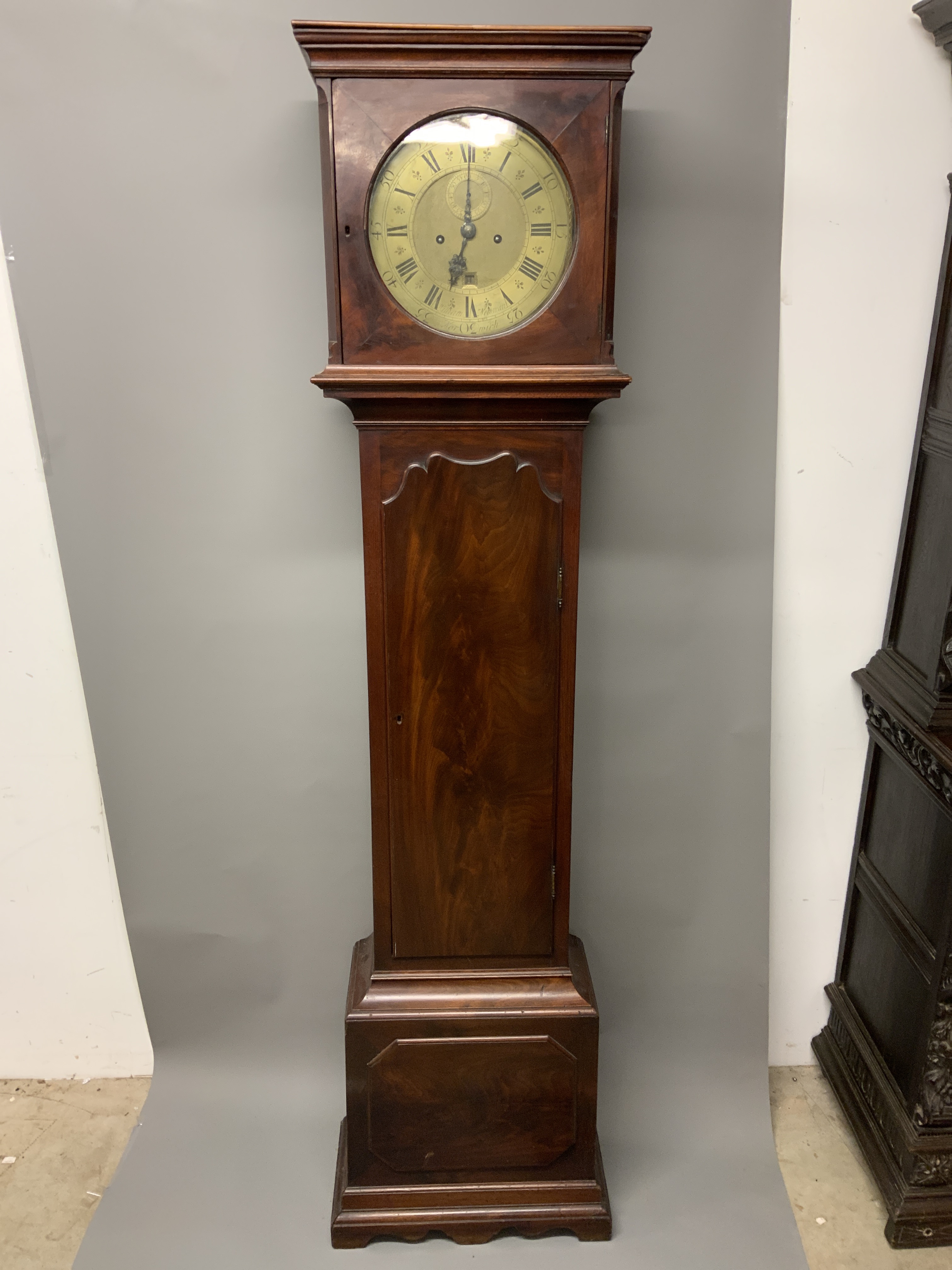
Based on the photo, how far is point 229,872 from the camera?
179cm

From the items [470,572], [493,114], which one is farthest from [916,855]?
[493,114]

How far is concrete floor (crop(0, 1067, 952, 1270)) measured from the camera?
63.1 inches

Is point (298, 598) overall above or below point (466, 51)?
below

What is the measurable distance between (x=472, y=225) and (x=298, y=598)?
2.25 feet

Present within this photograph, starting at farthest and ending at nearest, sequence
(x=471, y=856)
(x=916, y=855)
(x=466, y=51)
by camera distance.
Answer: (x=916, y=855), (x=471, y=856), (x=466, y=51)

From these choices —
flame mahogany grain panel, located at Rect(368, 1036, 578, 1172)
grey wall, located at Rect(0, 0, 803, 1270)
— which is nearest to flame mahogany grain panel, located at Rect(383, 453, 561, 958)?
flame mahogany grain panel, located at Rect(368, 1036, 578, 1172)

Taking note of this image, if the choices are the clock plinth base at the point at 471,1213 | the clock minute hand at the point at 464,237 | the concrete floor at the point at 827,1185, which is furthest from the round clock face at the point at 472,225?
the concrete floor at the point at 827,1185

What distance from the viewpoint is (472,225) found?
1258mm

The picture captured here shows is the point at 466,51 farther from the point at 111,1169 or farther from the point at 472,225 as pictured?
the point at 111,1169

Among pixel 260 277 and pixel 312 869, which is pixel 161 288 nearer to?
pixel 260 277

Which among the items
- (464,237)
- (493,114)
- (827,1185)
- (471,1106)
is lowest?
(827,1185)

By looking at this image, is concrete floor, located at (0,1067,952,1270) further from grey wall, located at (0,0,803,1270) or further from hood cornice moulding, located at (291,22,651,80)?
hood cornice moulding, located at (291,22,651,80)

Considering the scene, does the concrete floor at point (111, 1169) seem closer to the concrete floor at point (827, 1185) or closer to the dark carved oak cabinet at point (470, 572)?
the concrete floor at point (827, 1185)

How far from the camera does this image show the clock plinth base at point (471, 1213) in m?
1.61
